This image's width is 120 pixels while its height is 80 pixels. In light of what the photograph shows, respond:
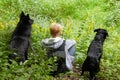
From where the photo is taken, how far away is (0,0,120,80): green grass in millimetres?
4973

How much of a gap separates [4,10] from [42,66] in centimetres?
530

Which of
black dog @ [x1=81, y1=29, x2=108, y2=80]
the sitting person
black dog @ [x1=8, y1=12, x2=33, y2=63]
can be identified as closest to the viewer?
black dog @ [x1=8, y1=12, x2=33, y2=63]

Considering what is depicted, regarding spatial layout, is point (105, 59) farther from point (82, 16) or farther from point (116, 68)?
point (82, 16)

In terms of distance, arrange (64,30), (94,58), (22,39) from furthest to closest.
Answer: (64,30) → (22,39) → (94,58)

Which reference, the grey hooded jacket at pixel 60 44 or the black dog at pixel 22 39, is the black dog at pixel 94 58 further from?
the black dog at pixel 22 39

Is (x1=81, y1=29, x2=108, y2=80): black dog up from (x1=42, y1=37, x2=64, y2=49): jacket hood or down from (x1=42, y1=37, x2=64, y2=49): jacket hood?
down

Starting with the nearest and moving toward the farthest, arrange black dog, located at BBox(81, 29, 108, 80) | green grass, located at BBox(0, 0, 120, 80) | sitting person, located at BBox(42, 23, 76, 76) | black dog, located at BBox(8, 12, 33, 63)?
green grass, located at BBox(0, 0, 120, 80), black dog, located at BBox(8, 12, 33, 63), black dog, located at BBox(81, 29, 108, 80), sitting person, located at BBox(42, 23, 76, 76)

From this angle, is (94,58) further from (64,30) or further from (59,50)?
(64,30)

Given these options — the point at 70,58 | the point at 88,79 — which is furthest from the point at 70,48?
the point at 88,79

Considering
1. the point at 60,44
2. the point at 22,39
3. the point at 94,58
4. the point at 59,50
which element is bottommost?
the point at 94,58

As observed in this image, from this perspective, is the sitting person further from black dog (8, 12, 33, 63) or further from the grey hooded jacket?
black dog (8, 12, 33, 63)

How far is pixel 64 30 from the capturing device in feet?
28.1

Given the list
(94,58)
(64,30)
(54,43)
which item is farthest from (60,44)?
(64,30)

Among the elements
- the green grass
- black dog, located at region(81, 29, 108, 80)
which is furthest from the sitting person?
black dog, located at region(81, 29, 108, 80)
